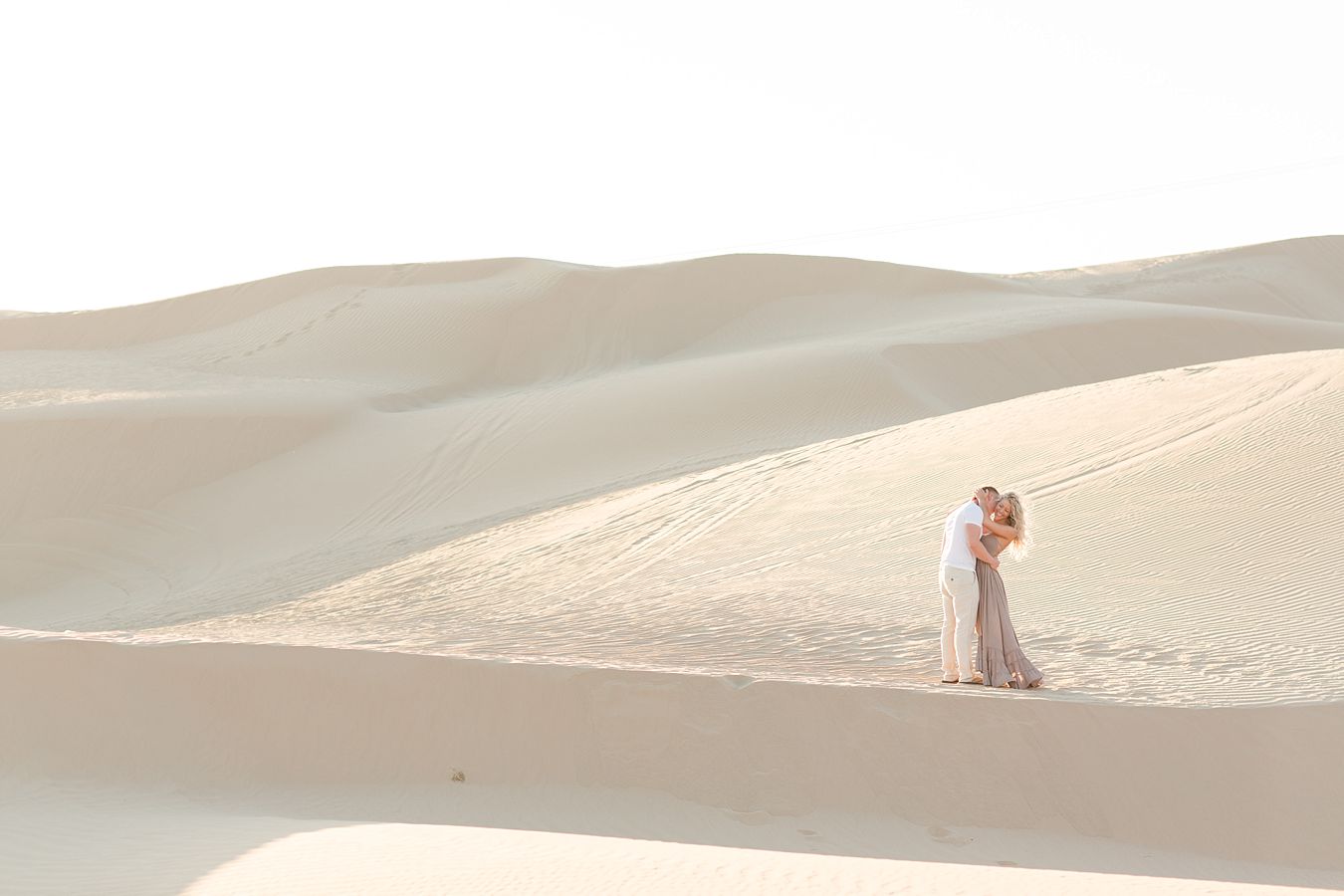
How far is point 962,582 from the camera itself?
948cm

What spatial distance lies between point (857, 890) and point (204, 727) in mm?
5989

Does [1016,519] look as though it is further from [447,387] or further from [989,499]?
[447,387]

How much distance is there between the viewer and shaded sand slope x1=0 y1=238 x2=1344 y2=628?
20.9 meters

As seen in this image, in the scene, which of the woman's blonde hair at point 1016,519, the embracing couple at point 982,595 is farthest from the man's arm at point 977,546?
the woman's blonde hair at point 1016,519

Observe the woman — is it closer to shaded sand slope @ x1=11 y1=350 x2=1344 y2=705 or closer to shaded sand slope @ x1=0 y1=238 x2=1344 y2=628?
shaded sand slope @ x1=11 y1=350 x2=1344 y2=705

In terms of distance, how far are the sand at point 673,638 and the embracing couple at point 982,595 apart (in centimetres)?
32

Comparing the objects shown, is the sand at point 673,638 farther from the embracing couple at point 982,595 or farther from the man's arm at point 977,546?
the man's arm at point 977,546

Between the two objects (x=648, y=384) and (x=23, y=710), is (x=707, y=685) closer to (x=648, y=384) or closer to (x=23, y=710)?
(x=23, y=710)

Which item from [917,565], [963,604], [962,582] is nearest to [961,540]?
[962,582]

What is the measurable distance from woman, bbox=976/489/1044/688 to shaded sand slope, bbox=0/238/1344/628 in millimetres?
9552

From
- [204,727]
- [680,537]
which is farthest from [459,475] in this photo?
[204,727]

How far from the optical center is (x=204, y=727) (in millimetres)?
10266

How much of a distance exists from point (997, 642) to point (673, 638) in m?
2.96

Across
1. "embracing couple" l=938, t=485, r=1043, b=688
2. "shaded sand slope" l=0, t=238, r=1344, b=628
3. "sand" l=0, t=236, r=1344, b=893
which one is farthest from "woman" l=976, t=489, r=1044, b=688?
"shaded sand slope" l=0, t=238, r=1344, b=628
